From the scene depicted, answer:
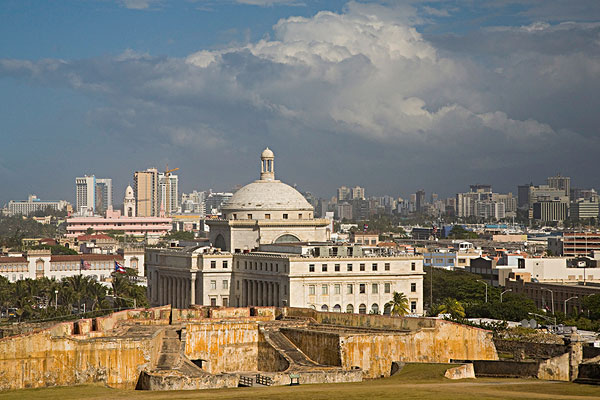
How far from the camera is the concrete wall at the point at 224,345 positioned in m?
64.8

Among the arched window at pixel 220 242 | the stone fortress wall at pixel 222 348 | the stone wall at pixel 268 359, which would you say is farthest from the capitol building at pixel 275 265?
the stone wall at pixel 268 359

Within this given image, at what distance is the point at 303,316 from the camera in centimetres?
7481

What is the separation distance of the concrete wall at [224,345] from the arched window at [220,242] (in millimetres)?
66908

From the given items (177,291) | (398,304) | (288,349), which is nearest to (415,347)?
(288,349)

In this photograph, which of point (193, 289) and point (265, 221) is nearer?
point (193, 289)

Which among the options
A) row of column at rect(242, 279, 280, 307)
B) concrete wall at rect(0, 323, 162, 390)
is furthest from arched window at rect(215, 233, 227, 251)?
concrete wall at rect(0, 323, 162, 390)

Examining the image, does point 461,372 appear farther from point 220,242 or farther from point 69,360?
point 220,242

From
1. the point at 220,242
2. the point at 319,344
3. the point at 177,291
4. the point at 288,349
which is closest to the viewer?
the point at 319,344

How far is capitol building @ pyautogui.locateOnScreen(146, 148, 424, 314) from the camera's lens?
112625 mm

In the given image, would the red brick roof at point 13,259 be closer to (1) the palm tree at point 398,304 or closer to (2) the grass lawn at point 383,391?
(1) the palm tree at point 398,304

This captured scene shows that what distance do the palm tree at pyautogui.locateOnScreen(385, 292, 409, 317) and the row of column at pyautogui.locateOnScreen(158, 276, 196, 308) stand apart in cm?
2057

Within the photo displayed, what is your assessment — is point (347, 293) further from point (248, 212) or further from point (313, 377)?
point (313, 377)

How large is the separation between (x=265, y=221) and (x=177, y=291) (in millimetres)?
11668

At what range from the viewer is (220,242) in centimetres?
13462
